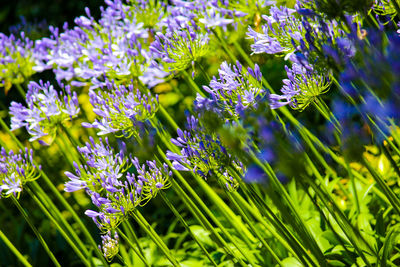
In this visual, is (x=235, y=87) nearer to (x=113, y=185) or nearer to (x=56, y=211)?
(x=113, y=185)

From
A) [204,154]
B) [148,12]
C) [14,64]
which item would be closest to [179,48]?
[204,154]

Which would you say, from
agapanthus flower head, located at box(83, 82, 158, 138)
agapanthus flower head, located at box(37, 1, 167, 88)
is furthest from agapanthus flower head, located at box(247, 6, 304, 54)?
agapanthus flower head, located at box(37, 1, 167, 88)

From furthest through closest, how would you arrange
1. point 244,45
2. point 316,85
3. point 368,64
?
point 244,45, point 316,85, point 368,64

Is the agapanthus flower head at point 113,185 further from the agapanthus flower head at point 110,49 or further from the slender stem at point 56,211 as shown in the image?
the agapanthus flower head at point 110,49

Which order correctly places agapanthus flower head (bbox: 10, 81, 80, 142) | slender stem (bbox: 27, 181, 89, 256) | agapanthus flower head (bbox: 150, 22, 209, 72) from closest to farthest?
agapanthus flower head (bbox: 150, 22, 209, 72) < slender stem (bbox: 27, 181, 89, 256) < agapanthus flower head (bbox: 10, 81, 80, 142)

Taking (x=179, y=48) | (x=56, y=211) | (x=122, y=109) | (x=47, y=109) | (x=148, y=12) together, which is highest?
(x=148, y=12)

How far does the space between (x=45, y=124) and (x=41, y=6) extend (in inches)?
305

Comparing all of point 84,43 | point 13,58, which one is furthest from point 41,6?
point 84,43

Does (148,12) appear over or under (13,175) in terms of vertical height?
over

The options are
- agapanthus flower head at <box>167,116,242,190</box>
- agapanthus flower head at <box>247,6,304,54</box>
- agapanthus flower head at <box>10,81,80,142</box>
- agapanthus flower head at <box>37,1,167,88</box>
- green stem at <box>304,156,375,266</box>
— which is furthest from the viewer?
agapanthus flower head at <box>37,1,167,88</box>

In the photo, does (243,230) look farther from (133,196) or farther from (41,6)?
(41,6)

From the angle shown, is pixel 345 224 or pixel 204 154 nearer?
pixel 345 224

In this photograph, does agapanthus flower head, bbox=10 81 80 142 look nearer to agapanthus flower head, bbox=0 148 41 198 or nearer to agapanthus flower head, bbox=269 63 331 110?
agapanthus flower head, bbox=0 148 41 198

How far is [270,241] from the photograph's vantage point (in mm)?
3697
